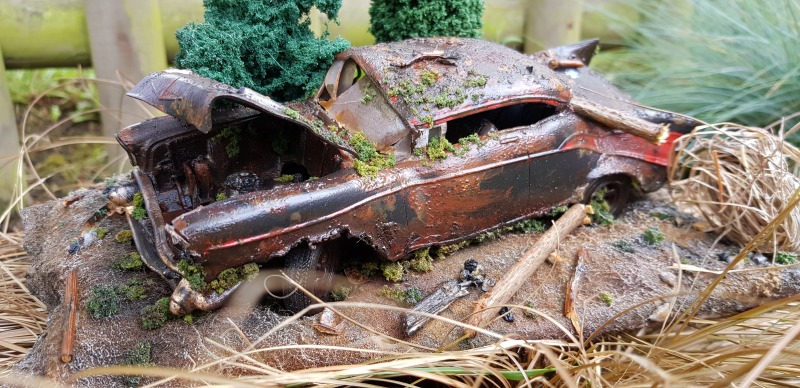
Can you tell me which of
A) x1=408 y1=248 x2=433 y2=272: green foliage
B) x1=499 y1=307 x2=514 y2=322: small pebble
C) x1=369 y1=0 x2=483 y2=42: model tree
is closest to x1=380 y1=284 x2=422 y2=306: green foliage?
x1=408 y1=248 x2=433 y2=272: green foliage

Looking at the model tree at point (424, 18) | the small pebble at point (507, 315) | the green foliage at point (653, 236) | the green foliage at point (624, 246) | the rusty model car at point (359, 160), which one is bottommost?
the small pebble at point (507, 315)

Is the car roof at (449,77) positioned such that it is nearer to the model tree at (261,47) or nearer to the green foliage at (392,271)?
the model tree at (261,47)

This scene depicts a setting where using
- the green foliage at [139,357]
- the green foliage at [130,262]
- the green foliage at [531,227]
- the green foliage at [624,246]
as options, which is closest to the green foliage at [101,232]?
the green foliage at [130,262]

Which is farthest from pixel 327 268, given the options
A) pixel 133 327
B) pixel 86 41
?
pixel 86 41

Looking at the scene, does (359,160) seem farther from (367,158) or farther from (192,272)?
(192,272)

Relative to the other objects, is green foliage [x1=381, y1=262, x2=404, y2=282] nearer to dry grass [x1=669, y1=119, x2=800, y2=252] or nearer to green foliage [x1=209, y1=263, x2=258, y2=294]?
green foliage [x1=209, y1=263, x2=258, y2=294]
